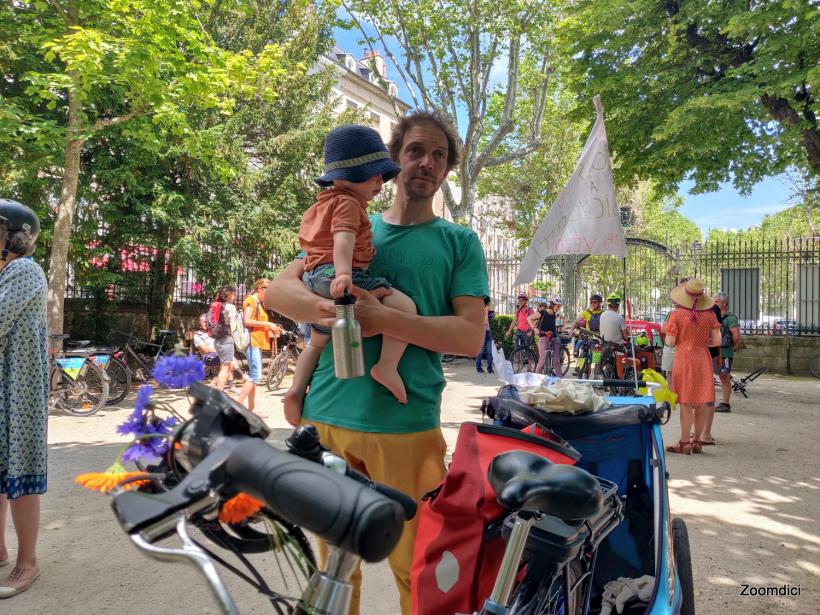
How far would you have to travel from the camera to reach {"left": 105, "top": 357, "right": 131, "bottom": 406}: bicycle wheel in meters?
9.55

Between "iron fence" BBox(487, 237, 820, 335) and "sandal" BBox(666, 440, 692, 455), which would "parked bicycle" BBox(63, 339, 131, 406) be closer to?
"sandal" BBox(666, 440, 692, 455)

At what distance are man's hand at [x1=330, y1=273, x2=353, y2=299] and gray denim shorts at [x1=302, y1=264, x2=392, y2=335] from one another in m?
0.09

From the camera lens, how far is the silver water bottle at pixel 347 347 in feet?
5.37

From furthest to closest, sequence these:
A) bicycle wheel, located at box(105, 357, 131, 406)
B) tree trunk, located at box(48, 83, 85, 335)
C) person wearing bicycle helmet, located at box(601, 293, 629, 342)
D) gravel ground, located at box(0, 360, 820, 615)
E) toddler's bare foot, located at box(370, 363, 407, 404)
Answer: person wearing bicycle helmet, located at box(601, 293, 629, 342), tree trunk, located at box(48, 83, 85, 335), bicycle wheel, located at box(105, 357, 131, 406), gravel ground, located at box(0, 360, 820, 615), toddler's bare foot, located at box(370, 363, 407, 404)

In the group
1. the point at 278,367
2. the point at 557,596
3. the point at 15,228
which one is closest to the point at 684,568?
the point at 557,596

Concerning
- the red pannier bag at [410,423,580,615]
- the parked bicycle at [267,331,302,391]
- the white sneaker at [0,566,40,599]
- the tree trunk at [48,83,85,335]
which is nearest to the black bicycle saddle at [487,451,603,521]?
the red pannier bag at [410,423,580,615]

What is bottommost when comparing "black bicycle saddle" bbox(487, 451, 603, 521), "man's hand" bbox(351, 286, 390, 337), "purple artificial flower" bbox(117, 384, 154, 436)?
"black bicycle saddle" bbox(487, 451, 603, 521)

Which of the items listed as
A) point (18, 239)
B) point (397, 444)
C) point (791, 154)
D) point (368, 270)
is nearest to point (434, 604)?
point (397, 444)

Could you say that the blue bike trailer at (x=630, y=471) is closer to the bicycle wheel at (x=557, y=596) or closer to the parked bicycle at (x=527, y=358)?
the bicycle wheel at (x=557, y=596)

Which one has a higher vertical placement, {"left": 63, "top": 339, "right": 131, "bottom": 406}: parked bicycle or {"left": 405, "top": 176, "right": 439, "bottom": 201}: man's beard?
{"left": 405, "top": 176, "right": 439, "bottom": 201}: man's beard

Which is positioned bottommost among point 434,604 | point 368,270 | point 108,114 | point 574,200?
point 434,604

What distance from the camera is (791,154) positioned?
11.2 m

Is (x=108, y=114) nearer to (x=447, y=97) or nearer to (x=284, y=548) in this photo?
(x=447, y=97)

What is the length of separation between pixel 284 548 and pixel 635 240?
50.1ft
